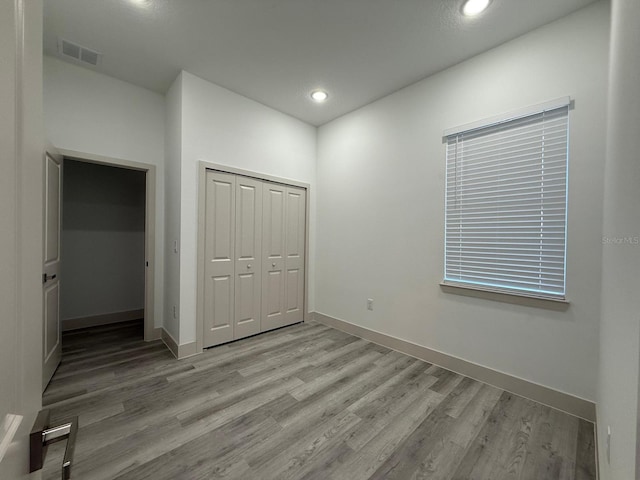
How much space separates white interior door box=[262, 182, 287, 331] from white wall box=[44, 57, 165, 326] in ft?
Answer: 4.05

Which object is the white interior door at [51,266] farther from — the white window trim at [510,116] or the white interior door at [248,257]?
the white window trim at [510,116]

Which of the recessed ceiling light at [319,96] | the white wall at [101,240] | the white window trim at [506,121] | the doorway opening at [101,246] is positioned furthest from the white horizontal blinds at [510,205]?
the white wall at [101,240]

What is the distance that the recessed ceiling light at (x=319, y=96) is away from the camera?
3.06m

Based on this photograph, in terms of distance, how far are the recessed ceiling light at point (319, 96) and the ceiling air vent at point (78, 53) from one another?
2123mm

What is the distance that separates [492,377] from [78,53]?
189 inches

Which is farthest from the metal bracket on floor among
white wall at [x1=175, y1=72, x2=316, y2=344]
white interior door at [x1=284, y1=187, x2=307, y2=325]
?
white interior door at [x1=284, y1=187, x2=307, y2=325]

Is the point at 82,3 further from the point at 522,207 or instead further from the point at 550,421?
the point at 550,421

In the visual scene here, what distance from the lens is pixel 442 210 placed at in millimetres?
2586

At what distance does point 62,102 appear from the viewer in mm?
2600

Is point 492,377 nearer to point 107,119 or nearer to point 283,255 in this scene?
point 283,255

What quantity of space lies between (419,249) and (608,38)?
198 cm

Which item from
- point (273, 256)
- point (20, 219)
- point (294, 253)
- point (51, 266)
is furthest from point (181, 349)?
point (20, 219)

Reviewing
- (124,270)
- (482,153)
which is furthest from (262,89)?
(124,270)

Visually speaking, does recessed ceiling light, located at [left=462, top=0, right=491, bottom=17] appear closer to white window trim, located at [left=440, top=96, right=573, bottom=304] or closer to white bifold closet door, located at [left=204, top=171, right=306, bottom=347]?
white window trim, located at [left=440, top=96, right=573, bottom=304]
